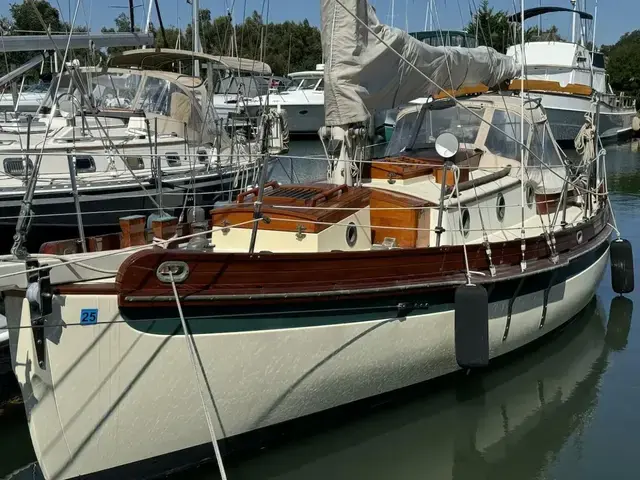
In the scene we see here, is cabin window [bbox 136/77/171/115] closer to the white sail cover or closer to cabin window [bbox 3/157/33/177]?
cabin window [bbox 3/157/33/177]

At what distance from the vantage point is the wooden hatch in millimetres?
5992

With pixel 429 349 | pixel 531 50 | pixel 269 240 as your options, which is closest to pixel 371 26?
pixel 269 240

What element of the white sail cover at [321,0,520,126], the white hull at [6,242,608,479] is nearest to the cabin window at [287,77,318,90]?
the white sail cover at [321,0,520,126]

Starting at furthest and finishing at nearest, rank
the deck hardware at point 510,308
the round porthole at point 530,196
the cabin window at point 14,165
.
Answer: the cabin window at point 14,165 < the round porthole at point 530,196 < the deck hardware at point 510,308

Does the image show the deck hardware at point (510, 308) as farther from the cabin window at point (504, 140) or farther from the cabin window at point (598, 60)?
the cabin window at point (598, 60)

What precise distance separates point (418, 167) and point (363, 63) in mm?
1517

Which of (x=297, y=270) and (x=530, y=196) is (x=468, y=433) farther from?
(x=530, y=196)

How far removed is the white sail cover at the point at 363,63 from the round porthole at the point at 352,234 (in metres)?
1.09

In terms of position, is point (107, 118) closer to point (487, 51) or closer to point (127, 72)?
point (127, 72)

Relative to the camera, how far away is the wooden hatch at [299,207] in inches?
236

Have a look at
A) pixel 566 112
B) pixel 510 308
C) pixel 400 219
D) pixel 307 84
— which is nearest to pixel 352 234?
pixel 400 219

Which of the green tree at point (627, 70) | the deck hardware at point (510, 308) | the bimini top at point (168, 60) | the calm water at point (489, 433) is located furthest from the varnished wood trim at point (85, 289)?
the green tree at point (627, 70)

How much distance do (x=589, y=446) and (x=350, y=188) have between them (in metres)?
3.33

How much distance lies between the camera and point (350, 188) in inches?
272
